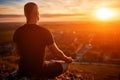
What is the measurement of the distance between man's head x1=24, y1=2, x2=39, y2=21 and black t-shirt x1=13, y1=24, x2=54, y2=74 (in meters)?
0.23

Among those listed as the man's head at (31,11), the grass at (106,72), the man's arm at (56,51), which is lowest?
the grass at (106,72)

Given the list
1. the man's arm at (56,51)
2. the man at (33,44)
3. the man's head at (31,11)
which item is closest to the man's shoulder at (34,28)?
the man at (33,44)

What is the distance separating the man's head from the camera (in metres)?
5.70

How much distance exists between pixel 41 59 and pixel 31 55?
267 millimetres

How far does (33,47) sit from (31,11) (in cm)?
88

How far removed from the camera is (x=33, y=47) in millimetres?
5797

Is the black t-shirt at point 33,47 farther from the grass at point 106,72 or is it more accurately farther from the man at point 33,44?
the grass at point 106,72

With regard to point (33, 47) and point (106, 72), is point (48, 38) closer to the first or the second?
point (33, 47)

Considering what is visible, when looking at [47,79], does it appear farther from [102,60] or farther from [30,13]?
[102,60]

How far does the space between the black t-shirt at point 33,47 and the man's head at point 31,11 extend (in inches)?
9.0

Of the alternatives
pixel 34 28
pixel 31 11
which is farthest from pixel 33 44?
pixel 31 11

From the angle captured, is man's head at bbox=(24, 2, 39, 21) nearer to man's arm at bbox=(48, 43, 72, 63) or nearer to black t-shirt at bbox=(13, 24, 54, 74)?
black t-shirt at bbox=(13, 24, 54, 74)

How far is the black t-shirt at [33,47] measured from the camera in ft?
18.8

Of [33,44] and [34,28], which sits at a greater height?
[34,28]
